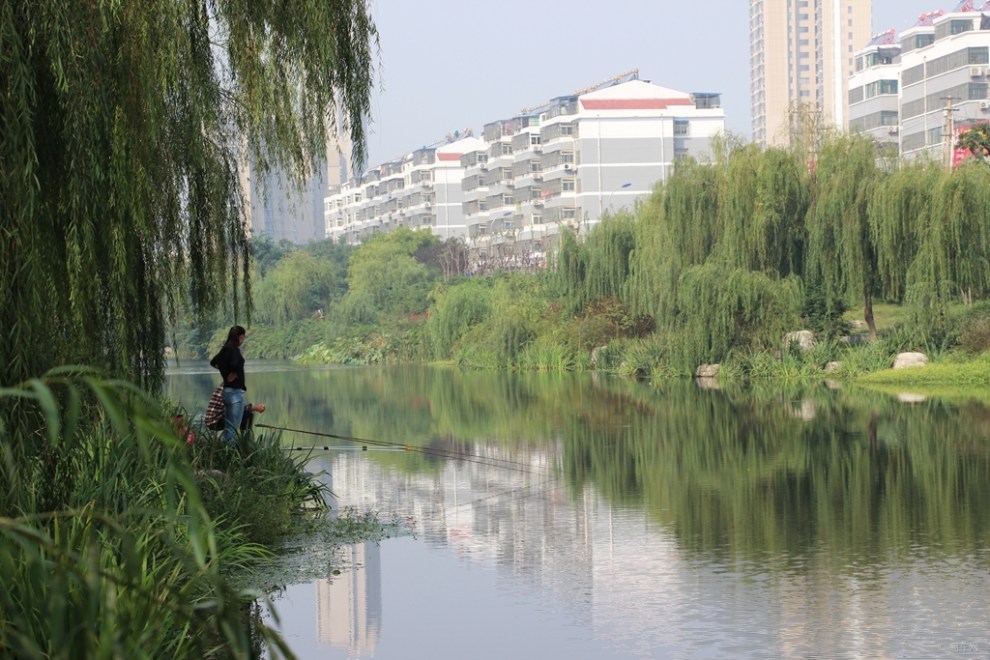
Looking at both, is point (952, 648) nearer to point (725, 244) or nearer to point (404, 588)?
point (404, 588)

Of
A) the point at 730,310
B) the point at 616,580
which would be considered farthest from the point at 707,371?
the point at 616,580

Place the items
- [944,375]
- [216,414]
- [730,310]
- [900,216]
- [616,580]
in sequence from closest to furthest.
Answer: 1. [616,580]
2. [216,414]
3. [944,375]
4. [900,216]
5. [730,310]

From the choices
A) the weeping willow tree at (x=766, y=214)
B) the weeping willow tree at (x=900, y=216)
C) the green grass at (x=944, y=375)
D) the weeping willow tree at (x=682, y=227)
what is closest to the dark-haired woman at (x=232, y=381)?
the green grass at (x=944, y=375)

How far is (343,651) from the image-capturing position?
28.0 ft

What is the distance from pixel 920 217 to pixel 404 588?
2361 cm

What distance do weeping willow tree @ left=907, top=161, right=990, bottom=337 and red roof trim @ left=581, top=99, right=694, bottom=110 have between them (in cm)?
6730

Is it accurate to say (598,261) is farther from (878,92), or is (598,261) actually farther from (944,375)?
(878,92)

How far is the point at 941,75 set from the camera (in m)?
88.5

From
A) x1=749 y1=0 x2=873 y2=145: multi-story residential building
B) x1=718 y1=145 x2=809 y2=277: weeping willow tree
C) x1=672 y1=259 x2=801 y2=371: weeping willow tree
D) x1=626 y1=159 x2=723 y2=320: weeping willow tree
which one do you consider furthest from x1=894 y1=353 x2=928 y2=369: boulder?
x1=749 y1=0 x2=873 y2=145: multi-story residential building

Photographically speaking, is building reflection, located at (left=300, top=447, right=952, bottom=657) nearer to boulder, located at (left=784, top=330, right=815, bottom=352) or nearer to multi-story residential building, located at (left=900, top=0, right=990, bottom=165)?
boulder, located at (left=784, top=330, right=815, bottom=352)

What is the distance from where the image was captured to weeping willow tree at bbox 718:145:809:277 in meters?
34.4

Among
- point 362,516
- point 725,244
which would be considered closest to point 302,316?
point 725,244

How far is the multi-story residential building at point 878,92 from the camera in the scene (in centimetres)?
10019

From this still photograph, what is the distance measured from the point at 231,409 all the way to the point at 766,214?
22622 millimetres
